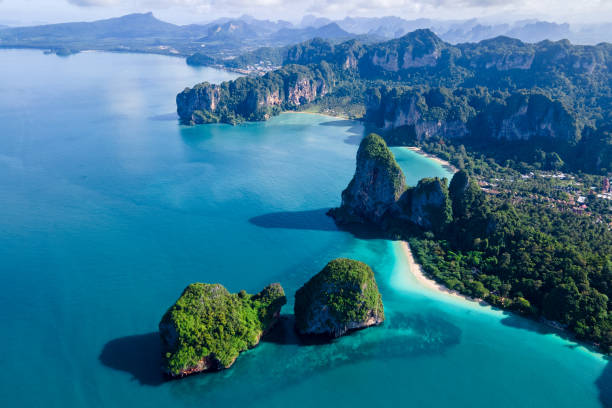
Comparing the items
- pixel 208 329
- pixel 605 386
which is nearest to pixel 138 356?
pixel 208 329

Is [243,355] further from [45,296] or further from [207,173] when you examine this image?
[207,173]

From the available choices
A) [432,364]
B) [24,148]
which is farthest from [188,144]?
[432,364]

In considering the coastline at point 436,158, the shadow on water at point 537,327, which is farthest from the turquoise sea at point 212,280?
the coastline at point 436,158

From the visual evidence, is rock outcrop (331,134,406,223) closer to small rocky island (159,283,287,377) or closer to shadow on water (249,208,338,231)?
shadow on water (249,208,338,231)

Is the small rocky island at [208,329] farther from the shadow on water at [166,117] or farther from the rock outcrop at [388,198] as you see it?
the shadow on water at [166,117]

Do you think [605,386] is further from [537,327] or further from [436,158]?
[436,158]

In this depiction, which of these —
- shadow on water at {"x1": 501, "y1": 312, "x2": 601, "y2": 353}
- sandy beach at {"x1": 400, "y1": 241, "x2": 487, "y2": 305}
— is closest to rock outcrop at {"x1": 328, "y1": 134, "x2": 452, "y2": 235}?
sandy beach at {"x1": 400, "y1": 241, "x2": 487, "y2": 305}
